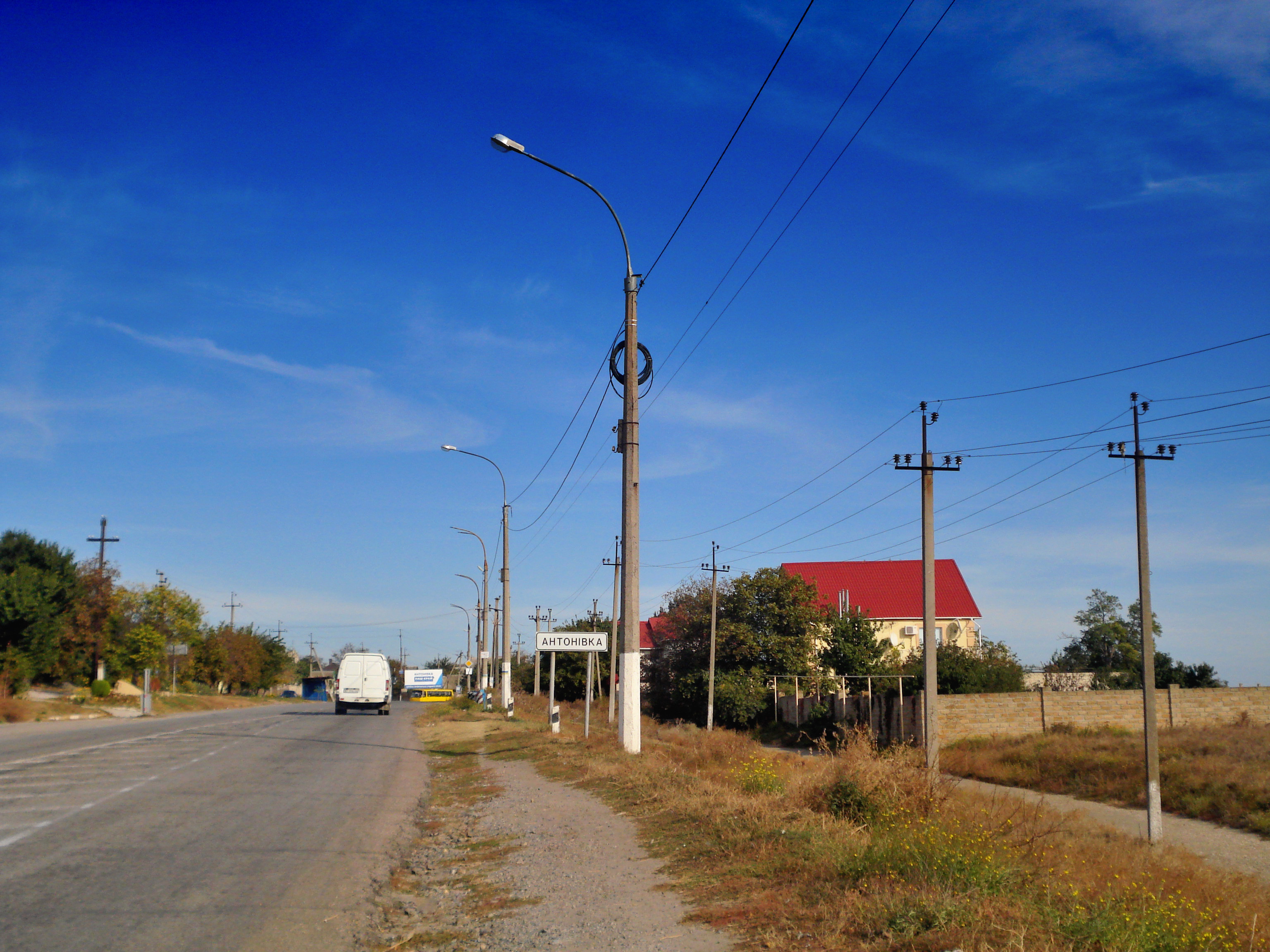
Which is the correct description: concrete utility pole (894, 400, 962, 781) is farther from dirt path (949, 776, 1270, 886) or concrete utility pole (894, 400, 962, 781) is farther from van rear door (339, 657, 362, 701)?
van rear door (339, 657, 362, 701)

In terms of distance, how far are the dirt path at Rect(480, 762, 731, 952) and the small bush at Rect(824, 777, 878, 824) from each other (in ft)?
6.85

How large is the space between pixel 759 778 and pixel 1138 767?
23.7m

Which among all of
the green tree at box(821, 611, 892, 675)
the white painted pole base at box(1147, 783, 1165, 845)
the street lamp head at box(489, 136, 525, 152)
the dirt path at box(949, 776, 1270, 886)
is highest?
the street lamp head at box(489, 136, 525, 152)

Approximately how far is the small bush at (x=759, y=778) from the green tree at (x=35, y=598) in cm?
4318

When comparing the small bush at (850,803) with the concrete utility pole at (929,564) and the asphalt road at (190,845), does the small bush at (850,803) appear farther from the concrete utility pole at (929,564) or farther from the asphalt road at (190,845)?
the concrete utility pole at (929,564)

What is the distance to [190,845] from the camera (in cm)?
927

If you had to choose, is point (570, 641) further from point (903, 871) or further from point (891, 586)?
point (891, 586)

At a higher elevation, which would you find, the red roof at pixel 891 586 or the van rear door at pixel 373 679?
the red roof at pixel 891 586

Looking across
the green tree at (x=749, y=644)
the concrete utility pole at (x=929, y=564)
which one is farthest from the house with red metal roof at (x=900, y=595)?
the concrete utility pole at (x=929, y=564)

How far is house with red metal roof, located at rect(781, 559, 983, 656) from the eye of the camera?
7512 centimetres

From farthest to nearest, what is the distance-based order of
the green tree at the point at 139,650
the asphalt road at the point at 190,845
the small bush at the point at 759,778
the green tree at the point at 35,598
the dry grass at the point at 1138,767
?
the green tree at the point at 139,650 < the green tree at the point at 35,598 < the dry grass at the point at 1138,767 < the small bush at the point at 759,778 < the asphalt road at the point at 190,845

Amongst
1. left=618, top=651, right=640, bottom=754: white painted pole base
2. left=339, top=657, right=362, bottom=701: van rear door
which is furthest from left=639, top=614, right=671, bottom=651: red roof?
left=618, top=651, right=640, bottom=754: white painted pole base

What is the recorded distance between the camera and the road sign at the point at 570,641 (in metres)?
22.5

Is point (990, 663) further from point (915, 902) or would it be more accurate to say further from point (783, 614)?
point (915, 902)
